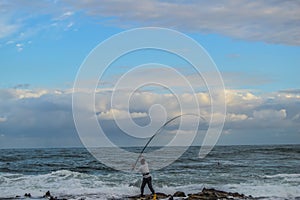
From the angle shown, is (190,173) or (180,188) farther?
(190,173)

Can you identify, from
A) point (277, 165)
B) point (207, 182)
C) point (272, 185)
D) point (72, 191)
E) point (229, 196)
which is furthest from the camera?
point (277, 165)

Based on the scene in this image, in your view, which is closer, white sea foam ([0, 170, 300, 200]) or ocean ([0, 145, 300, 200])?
white sea foam ([0, 170, 300, 200])

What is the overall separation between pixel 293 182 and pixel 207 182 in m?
4.54

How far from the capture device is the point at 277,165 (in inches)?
1423

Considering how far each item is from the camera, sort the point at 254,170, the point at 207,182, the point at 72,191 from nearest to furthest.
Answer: the point at 72,191 → the point at 207,182 → the point at 254,170

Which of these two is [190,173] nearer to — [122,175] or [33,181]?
[122,175]

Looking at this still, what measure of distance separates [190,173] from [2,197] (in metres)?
13.7

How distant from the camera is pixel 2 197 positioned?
65.7 ft

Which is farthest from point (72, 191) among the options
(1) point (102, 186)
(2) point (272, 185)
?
(2) point (272, 185)

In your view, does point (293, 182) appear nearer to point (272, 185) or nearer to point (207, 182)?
point (272, 185)

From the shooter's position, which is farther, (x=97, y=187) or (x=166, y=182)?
(x=166, y=182)

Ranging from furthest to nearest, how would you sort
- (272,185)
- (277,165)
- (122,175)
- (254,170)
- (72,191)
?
(277,165)
(254,170)
(122,175)
(272,185)
(72,191)

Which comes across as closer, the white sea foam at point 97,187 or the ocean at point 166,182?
the white sea foam at point 97,187

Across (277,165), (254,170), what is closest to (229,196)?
(254,170)
